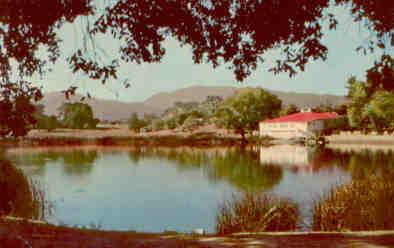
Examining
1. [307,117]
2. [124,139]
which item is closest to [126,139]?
[124,139]

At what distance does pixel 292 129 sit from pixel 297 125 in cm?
116

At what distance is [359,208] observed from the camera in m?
12.6

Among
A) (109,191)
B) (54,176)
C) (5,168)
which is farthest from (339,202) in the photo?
(54,176)

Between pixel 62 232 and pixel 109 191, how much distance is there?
18463 millimetres

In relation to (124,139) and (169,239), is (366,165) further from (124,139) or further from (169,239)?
(124,139)

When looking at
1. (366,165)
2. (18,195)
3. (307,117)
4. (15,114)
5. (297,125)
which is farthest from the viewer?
(307,117)

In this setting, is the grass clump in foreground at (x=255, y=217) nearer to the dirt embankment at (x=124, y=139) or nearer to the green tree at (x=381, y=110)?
the green tree at (x=381, y=110)

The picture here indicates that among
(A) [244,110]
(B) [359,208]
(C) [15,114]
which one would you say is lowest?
(B) [359,208]

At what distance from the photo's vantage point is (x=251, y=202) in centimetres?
1308

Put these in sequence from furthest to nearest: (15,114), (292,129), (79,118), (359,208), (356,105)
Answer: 1. (292,129)
2. (79,118)
3. (356,105)
4. (359,208)
5. (15,114)

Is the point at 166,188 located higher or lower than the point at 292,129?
lower

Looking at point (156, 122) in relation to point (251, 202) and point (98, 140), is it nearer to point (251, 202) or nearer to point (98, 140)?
point (98, 140)

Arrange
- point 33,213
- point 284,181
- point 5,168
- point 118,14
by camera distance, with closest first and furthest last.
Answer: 1. point 118,14
2. point 33,213
3. point 5,168
4. point 284,181

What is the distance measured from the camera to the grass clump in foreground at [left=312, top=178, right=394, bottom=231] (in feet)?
38.0
